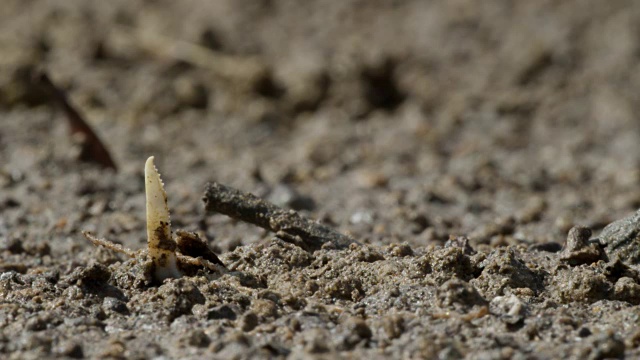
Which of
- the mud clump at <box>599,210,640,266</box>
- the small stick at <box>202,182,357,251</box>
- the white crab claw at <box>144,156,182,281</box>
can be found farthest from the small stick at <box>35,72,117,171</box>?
the mud clump at <box>599,210,640,266</box>

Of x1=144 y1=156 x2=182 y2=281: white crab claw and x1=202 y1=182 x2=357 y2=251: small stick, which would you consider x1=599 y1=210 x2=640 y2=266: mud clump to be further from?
x1=144 y1=156 x2=182 y2=281: white crab claw

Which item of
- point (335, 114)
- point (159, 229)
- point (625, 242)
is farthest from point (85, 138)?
point (625, 242)

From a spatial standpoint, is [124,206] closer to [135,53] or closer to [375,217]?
[375,217]

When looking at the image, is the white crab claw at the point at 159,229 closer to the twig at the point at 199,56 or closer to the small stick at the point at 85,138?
the small stick at the point at 85,138

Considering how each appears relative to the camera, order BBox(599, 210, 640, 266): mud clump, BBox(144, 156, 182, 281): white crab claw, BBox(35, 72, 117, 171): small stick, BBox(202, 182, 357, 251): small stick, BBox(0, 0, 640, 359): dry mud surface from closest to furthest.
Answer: BBox(0, 0, 640, 359): dry mud surface
BBox(144, 156, 182, 281): white crab claw
BBox(599, 210, 640, 266): mud clump
BBox(202, 182, 357, 251): small stick
BBox(35, 72, 117, 171): small stick

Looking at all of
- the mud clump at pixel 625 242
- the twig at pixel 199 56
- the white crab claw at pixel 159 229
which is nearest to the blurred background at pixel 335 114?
the twig at pixel 199 56

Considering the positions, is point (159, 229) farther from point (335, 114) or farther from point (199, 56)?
point (199, 56)
